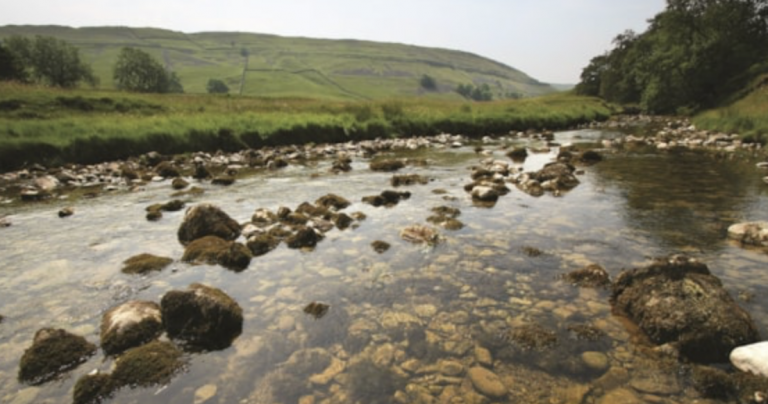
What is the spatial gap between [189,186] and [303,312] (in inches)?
493

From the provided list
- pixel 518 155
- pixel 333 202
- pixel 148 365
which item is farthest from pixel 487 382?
pixel 518 155

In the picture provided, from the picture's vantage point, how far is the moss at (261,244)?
912 cm

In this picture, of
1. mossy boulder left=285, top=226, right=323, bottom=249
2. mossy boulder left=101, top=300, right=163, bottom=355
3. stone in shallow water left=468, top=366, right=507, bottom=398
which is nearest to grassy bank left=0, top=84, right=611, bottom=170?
mossy boulder left=285, top=226, right=323, bottom=249

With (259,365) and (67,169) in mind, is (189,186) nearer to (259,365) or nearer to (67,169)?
(67,169)

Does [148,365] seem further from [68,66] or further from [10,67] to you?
[68,66]

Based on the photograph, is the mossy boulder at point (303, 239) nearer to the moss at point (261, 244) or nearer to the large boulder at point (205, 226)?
the moss at point (261, 244)

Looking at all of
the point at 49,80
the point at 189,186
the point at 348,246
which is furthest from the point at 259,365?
the point at 49,80

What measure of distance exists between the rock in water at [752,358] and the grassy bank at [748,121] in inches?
1056

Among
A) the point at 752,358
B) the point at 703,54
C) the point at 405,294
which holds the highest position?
the point at 703,54

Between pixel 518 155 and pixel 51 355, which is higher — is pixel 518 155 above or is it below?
above

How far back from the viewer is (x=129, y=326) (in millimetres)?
5773

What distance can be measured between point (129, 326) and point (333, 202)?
7940 mm

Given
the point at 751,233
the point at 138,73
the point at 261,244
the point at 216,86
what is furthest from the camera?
the point at 216,86

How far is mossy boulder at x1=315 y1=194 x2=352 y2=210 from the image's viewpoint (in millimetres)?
13094
